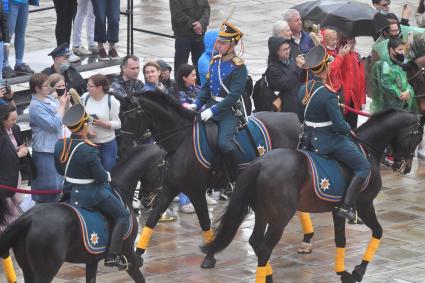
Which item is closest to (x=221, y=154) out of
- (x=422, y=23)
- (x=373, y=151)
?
(x=373, y=151)

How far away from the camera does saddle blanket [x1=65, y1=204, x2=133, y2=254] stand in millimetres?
11484

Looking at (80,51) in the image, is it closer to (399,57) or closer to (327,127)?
(399,57)

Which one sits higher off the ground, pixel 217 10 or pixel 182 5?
pixel 182 5

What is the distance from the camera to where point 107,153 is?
14766mm

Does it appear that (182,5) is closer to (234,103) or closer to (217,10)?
(234,103)

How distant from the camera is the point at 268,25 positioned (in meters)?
26.0

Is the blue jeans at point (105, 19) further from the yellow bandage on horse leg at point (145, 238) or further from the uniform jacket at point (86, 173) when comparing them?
the uniform jacket at point (86, 173)

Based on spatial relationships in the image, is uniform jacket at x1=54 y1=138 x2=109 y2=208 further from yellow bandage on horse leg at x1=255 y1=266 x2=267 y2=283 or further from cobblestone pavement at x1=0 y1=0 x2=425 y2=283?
yellow bandage on horse leg at x1=255 y1=266 x2=267 y2=283

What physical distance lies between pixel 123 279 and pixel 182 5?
6196 millimetres

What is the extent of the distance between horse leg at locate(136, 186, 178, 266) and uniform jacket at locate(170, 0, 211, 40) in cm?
478

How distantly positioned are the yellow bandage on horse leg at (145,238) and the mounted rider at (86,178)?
75.1 inches

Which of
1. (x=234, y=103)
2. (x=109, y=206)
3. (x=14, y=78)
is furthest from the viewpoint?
(x=14, y=78)

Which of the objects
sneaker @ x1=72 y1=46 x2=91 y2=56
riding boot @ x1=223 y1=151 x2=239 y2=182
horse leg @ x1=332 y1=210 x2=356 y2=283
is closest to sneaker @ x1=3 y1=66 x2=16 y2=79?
sneaker @ x1=72 y1=46 x2=91 y2=56

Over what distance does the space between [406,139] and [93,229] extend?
3.87m
